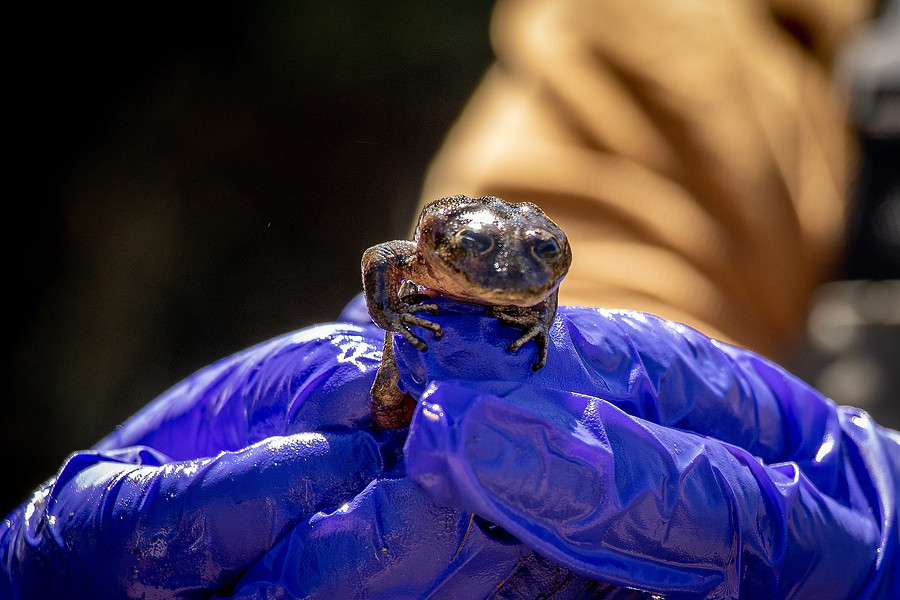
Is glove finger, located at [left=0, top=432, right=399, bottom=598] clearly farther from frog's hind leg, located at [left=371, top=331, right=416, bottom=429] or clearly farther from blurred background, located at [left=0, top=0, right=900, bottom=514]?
blurred background, located at [left=0, top=0, right=900, bottom=514]

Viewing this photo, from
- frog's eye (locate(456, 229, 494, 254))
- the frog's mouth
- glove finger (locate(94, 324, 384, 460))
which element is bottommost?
glove finger (locate(94, 324, 384, 460))

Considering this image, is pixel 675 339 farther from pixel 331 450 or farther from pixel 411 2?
pixel 411 2

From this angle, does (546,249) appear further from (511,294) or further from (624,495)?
(624,495)

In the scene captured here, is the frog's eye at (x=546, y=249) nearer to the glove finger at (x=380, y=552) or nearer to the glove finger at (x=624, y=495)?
the glove finger at (x=624, y=495)

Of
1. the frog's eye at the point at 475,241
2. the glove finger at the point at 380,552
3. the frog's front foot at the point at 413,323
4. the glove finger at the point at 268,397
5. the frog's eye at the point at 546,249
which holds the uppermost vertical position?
the frog's eye at the point at 475,241

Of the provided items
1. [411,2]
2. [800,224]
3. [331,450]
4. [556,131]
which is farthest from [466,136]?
[411,2]

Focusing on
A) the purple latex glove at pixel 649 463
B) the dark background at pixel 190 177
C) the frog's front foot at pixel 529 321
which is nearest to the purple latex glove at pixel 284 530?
the purple latex glove at pixel 649 463

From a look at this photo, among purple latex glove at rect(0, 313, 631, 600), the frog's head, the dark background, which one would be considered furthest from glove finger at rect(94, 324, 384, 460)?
the dark background
